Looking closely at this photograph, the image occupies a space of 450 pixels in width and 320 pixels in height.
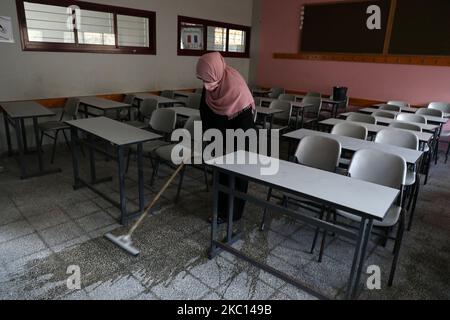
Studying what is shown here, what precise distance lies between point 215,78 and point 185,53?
4266mm

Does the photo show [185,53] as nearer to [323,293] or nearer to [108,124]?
[108,124]

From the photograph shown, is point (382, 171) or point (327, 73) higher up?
point (327, 73)

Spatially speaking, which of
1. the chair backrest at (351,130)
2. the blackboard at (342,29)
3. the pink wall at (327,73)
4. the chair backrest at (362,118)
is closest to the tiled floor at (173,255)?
the chair backrest at (351,130)

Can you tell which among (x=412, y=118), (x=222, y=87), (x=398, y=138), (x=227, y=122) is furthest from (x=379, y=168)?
(x=412, y=118)

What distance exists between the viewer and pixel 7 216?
287 centimetres

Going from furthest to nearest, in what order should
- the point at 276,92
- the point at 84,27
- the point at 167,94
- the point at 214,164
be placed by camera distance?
the point at 276,92, the point at 167,94, the point at 84,27, the point at 214,164

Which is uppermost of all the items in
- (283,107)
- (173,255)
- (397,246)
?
(283,107)

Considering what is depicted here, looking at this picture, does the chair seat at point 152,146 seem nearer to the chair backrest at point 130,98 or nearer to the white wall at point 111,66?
the chair backrest at point 130,98

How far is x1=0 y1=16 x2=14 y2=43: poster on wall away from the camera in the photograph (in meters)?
4.15

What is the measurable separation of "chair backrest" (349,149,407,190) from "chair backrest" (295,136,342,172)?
0.76 feet

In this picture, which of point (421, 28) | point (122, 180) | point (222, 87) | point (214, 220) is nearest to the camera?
point (214, 220)

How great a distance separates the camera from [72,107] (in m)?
4.57

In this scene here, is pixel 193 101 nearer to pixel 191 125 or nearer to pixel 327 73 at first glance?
pixel 191 125

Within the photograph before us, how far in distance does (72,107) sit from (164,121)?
169cm
